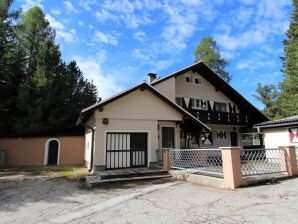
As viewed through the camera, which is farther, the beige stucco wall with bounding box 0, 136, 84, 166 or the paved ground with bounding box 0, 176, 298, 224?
the beige stucco wall with bounding box 0, 136, 84, 166

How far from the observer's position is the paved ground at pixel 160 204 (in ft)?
15.8

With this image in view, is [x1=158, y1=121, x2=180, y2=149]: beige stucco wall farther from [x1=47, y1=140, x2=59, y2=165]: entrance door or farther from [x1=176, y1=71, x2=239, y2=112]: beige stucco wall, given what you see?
[x1=47, y1=140, x2=59, y2=165]: entrance door

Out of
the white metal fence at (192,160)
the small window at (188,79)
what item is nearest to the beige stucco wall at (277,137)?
the white metal fence at (192,160)

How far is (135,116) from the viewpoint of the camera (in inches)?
473

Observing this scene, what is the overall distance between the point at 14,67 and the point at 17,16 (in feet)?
14.3

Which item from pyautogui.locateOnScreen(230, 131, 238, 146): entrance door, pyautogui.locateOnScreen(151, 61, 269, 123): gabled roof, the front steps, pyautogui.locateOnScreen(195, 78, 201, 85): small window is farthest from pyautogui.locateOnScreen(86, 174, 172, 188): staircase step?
pyautogui.locateOnScreen(230, 131, 238, 146): entrance door

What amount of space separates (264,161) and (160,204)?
5120 mm

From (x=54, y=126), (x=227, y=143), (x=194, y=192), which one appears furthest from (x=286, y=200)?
(x=54, y=126)

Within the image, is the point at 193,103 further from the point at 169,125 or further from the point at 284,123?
the point at 284,123

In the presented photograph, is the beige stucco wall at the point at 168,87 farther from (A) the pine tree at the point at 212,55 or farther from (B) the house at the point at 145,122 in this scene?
(A) the pine tree at the point at 212,55

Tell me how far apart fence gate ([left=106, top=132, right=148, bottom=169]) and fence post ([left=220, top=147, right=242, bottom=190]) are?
557 centimetres

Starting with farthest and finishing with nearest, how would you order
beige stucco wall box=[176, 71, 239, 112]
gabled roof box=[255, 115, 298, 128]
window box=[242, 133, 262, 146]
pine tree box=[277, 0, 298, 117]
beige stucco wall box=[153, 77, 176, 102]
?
window box=[242, 133, 262, 146]
pine tree box=[277, 0, 298, 117]
beige stucco wall box=[176, 71, 239, 112]
beige stucco wall box=[153, 77, 176, 102]
gabled roof box=[255, 115, 298, 128]

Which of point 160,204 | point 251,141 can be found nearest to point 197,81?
point 160,204

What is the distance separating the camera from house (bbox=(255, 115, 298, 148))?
1266cm
